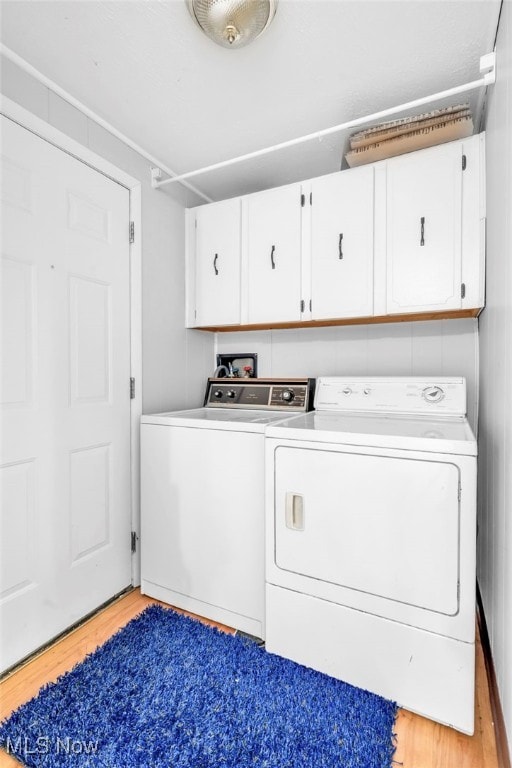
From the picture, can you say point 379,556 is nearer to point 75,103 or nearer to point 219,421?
point 219,421

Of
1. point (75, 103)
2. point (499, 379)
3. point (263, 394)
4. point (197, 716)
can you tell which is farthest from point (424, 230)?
point (197, 716)

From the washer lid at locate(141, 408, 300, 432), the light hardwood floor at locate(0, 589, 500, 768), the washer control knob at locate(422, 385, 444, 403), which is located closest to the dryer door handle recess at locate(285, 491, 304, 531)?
the washer lid at locate(141, 408, 300, 432)

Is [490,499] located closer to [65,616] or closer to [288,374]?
[288,374]

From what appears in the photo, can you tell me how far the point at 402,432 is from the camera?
4.69 feet

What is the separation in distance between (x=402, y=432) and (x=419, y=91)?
1.51 m

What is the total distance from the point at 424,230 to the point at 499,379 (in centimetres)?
86

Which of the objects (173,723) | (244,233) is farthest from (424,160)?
(173,723)

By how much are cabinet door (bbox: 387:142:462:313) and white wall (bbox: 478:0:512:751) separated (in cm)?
16

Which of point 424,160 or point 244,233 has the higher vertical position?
point 424,160

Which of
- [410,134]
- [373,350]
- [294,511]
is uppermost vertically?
[410,134]

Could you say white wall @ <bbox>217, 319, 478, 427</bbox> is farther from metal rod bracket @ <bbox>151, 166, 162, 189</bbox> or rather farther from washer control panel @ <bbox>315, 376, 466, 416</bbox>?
metal rod bracket @ <bbox>151, 166, 162, 189</bbox>

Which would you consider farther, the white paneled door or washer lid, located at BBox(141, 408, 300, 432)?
washer lid, located at BBox(141, 408, 300, 432)

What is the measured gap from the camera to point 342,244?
1.97 metres

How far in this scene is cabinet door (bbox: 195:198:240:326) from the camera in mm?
2289
